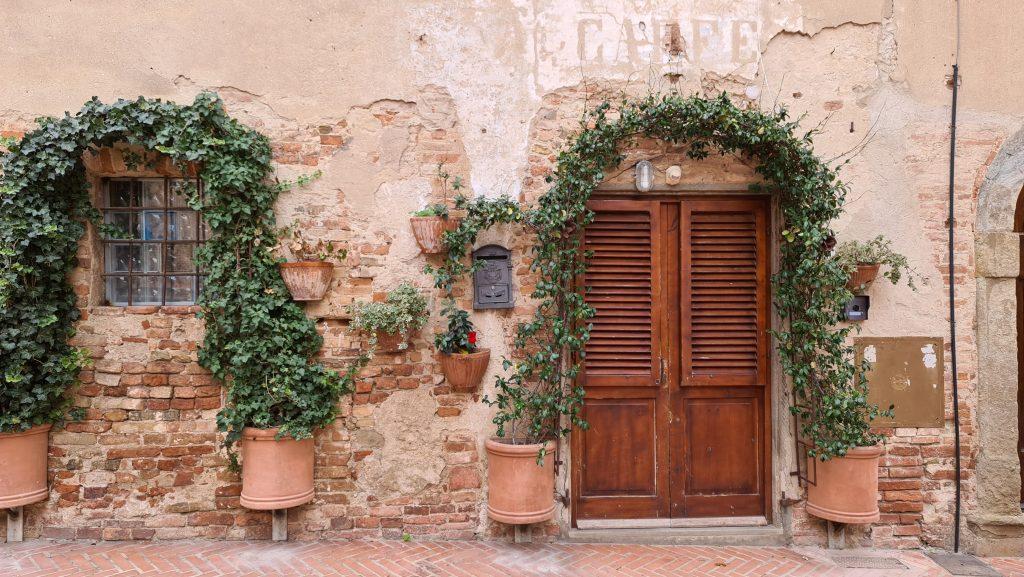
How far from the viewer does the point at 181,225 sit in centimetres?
450

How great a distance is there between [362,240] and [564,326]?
5.57ft

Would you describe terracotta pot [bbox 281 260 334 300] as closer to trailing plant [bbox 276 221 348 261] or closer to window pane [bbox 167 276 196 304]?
trailing plant [bbox 276 221 348 261]

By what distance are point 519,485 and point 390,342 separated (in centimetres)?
143

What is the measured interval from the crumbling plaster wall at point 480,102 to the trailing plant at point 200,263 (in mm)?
247

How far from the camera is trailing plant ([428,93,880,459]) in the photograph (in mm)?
4121

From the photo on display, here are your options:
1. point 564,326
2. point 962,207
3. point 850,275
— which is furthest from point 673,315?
point 962,207

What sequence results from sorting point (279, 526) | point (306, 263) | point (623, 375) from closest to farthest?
point (306, 263)
point (279, 526)
point (623, 375)

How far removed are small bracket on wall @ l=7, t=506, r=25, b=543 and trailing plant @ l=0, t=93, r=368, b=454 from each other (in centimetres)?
70

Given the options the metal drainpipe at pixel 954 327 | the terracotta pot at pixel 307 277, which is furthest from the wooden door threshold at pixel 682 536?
the terracotta pot at pixel 307 277

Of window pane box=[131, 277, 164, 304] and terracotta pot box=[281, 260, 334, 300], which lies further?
window pane box=[131, 277, 164, 304]

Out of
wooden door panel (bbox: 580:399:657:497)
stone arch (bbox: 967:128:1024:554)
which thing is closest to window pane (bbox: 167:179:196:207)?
wooden door panel (bbox: 580:399:657:497)

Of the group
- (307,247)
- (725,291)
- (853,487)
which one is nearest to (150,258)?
(307,247)

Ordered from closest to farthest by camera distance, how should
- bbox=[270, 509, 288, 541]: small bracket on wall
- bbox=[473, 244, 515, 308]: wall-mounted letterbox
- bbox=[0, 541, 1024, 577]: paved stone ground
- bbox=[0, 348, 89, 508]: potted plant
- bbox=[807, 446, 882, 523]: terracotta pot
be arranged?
bbox=[0, 541, 1024, 577]: paved stone ground < bbox=[0, 348, 89, 508]: potted plant < bbox=[807, 446, 882, 523]: terracotta pot < bbox=[270, 509, 288, 541]: small bracket on wall < bbox=[473, 244, 515, 308]: wall-mounted letterbox

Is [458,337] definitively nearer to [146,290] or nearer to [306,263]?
[306,263]
